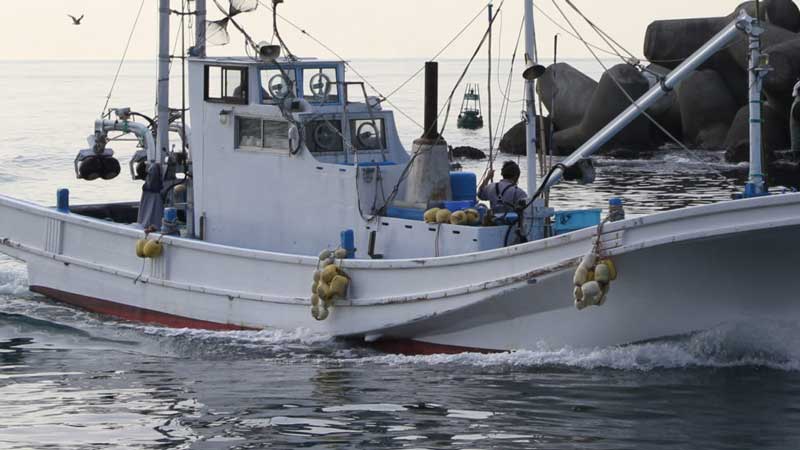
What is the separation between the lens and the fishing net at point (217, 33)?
19.5 m

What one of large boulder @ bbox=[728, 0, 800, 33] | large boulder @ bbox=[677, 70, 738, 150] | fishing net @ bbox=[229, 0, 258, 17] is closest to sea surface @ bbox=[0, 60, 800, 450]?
fishing net @ bbox=[229, 0, 258, 17]

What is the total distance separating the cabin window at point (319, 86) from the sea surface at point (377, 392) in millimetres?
3222

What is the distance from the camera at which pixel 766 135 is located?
160 feet

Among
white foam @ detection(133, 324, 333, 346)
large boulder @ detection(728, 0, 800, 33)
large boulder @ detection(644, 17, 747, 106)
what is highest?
large boulder @ detection(728, 0, 800, 33)

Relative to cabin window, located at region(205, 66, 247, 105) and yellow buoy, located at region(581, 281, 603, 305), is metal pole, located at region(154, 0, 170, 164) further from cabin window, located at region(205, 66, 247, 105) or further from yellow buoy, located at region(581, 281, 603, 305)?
yellow buoy, located at region(581, 281, 603, 305)

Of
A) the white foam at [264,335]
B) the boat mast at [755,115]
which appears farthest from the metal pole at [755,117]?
the white foam at [264,335]

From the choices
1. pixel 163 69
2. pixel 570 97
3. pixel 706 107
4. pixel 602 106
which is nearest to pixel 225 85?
pixel 163 69

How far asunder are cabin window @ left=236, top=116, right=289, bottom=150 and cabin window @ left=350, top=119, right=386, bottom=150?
93 centimetres

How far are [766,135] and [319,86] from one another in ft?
106

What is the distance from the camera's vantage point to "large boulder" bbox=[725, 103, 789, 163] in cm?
→ 4808

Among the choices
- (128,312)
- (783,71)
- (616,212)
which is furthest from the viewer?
(783,71)

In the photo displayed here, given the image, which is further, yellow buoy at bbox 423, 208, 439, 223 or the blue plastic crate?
the blue plastic crate

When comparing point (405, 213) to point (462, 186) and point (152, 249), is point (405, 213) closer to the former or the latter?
point (462, 186)

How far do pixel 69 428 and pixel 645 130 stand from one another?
44432 mm
